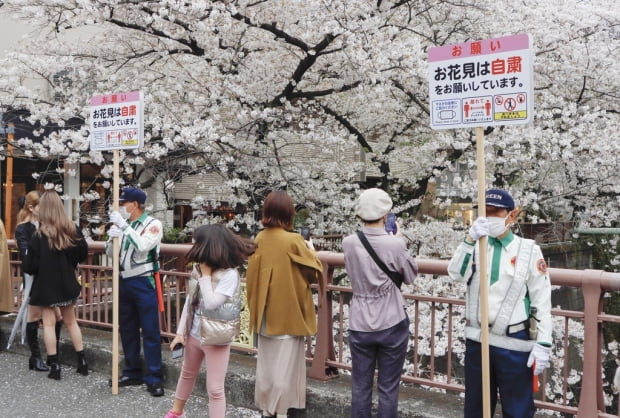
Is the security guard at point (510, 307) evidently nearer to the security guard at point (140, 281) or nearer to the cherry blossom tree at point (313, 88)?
the security guard at point (140, 281)

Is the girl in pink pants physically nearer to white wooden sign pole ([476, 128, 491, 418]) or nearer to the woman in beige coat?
the woman in beige coat

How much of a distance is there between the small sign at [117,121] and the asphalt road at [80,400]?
7.52ft

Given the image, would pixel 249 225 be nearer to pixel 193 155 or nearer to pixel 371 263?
pixel 193 155

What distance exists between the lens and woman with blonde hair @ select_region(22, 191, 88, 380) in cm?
588

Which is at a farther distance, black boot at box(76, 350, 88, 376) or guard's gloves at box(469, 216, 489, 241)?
black boot at box(76, 350, 88, 376)

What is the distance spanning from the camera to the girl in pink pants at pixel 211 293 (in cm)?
428

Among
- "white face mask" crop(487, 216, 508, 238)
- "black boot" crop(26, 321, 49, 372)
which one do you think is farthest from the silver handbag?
"black boot" crop(26, 321, 49, 372)

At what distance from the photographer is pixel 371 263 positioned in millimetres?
4012

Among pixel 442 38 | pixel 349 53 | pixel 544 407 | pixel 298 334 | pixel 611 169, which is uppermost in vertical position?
pixel 442 38

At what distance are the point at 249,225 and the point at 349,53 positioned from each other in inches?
135

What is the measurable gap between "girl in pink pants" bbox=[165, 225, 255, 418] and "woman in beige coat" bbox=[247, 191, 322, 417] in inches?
7.7

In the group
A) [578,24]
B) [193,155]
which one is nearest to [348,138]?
[193,155]

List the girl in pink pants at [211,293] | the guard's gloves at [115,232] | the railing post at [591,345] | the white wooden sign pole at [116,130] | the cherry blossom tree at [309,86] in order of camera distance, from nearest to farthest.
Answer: the railing post at [591,345]
the girl in pink pants at [211,293]
the guard's gloves at [115,232]
the white wooden sign pole at [116,130]
the cherry blossom tree at [309,86]

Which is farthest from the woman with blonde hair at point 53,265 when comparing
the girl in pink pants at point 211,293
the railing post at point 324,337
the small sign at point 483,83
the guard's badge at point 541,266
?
the guard's badge at point 541,266
